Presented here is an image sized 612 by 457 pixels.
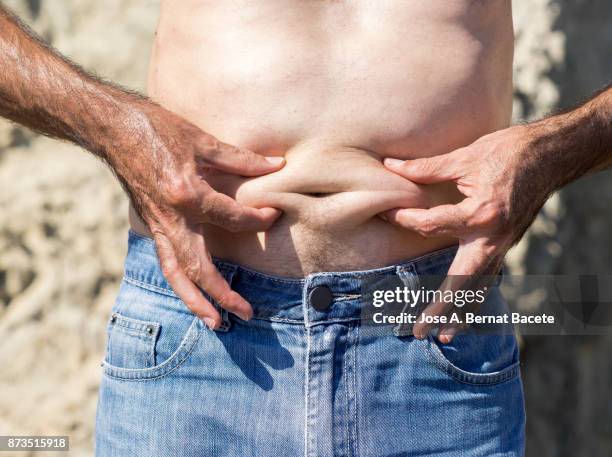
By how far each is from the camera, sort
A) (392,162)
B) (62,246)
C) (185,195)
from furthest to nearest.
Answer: (62,246) → (392,162) → (185,195)

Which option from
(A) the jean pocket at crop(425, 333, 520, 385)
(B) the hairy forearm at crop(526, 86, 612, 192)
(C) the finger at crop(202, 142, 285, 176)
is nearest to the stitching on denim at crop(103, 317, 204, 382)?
(C) the finger at crop(202, 142, 285, 176)

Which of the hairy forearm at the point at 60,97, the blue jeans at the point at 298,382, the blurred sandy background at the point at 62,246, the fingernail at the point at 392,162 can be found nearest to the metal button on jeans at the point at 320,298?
the blue jeans at the point at 298,382

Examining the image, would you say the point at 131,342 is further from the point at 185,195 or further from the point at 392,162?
the point at 392,162

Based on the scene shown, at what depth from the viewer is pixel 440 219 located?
3.56 ft

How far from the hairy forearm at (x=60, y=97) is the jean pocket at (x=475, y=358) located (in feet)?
1.87

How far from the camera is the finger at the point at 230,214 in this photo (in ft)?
3.44

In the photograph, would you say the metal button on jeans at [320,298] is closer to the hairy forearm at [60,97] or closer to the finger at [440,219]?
the finger at [440,219]

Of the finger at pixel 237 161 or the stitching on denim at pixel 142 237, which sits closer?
the finger at pixel 237 161

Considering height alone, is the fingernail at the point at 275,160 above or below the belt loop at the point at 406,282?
above

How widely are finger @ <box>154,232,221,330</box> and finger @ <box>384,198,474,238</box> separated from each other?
314 mm

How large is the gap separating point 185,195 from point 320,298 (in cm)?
25

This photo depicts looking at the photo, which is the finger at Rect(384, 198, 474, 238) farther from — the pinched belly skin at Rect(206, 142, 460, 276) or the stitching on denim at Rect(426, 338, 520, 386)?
the stitching on denim at Rect(426, 338, 520, 386)

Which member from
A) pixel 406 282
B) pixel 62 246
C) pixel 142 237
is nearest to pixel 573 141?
pixel 406 282

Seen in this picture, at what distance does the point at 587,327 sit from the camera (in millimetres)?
1414
